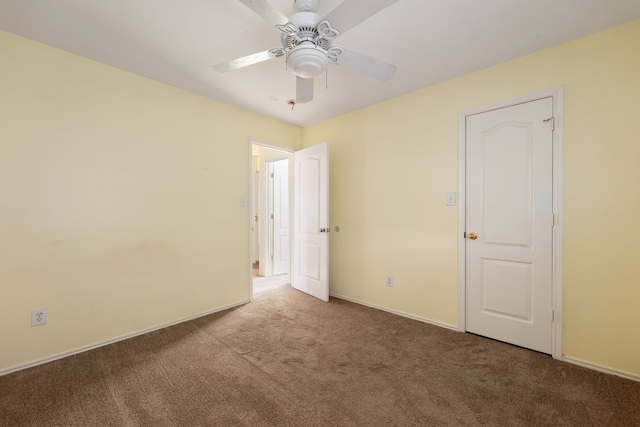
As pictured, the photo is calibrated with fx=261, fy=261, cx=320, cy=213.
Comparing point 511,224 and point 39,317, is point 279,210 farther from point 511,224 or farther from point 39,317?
point 511,224

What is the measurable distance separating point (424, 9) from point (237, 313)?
3.26 metres

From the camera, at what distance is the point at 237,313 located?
9.94 feet

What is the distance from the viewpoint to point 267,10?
130cm

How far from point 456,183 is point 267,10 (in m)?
2.20

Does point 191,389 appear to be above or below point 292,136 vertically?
below

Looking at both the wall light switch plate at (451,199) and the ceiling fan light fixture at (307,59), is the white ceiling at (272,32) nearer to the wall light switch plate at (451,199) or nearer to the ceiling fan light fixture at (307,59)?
the ceiling fan light fixture at (307,59)

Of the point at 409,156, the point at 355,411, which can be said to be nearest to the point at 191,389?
the point at 355,411

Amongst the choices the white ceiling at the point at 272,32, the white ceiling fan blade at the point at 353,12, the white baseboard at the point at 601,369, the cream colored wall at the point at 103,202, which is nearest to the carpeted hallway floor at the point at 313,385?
the white baseboard at the point at 601,369

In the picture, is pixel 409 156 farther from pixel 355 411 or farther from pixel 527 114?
pixel 355 411

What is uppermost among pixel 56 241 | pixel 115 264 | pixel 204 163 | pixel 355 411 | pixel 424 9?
pixel 424 9

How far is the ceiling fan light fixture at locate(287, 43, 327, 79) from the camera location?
4.99ft

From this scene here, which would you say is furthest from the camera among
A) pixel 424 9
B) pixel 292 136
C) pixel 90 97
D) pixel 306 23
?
pixel 292 136

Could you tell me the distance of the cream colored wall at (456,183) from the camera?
1853 mm

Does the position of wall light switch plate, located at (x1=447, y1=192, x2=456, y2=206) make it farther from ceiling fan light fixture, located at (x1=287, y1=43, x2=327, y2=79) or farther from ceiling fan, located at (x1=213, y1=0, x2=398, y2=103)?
ceiling fan light fixture, located at (x1=287, y1=43, x2=327, y2=79)
